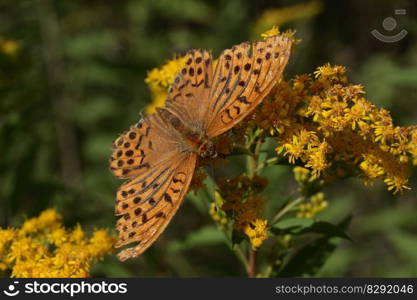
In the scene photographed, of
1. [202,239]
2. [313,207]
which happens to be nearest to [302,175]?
[313,207]

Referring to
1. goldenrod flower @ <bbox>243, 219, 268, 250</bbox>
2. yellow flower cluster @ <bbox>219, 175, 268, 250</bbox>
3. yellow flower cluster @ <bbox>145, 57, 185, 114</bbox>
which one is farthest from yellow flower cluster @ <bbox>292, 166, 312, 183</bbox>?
yellow flower cluster @ <bbox>145, 57, 185, 114</bbox>

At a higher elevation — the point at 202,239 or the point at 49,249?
the point at 202,239

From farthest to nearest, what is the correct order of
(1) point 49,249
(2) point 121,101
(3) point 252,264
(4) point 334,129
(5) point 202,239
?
(2) point 121,101, (5) point 202,239, (1) point 49,249, (3) point 252,264, (4) point 334,129

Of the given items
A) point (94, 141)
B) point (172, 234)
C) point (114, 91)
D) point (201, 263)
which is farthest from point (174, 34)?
point (201, 263)

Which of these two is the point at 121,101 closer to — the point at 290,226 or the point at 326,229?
the point at 290,226

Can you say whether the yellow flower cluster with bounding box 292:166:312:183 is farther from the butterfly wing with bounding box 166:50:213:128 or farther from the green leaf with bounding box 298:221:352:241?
the butterfly wing with bounding box 166:50:213:128

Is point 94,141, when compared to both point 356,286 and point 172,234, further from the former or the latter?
point 356,286

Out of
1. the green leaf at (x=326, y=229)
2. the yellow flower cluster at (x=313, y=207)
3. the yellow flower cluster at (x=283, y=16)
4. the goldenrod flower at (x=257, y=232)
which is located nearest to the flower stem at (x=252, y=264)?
the goldenrod flower at (x=257, y=232)
